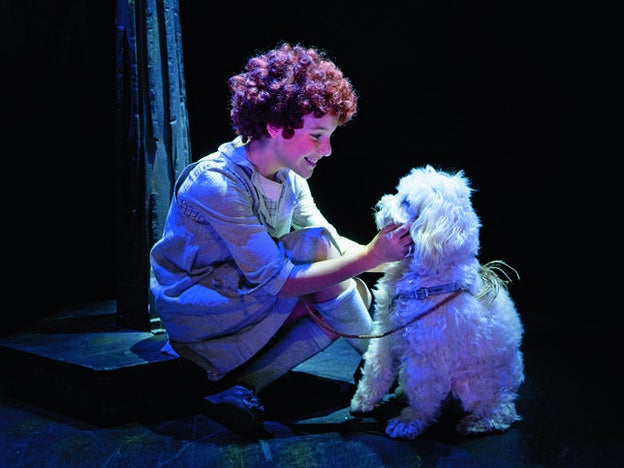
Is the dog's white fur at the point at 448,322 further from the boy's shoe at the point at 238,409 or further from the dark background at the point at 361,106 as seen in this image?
the dark background at the point at 361,106

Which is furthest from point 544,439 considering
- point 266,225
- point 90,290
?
point 90,290

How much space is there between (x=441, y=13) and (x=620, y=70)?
3.87ft

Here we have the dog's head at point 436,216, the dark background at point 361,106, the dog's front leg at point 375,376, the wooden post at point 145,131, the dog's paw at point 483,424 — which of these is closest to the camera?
the dog's head at point 436,216

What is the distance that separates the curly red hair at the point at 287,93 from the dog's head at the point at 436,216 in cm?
43

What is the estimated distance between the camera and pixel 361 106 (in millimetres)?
4055

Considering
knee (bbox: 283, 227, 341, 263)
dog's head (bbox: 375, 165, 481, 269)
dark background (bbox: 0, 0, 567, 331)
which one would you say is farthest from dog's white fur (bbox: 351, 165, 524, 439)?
dark background (bbox: 0, 0, 567, 331)

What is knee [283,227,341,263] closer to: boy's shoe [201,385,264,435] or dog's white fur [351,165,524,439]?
dog's white fur [351,165,524,439]

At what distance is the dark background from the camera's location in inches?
148

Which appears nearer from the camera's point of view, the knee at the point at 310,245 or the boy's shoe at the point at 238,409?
the boy's shoe at the point at 238,409

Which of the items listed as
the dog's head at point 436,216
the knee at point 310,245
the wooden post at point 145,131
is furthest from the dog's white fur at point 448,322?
the wooden post at point 145,131

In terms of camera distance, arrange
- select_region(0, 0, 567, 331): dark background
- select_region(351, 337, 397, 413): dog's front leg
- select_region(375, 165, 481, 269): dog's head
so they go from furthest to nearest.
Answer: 1. select_region(0, 0, 567, 331): dark background
2. select_region(351, 337, 397, 413): dog's front leg
3. select_region(375, 165, 481, 269): dog's head

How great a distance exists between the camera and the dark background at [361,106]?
3.75 m

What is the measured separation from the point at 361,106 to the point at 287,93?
207 cm

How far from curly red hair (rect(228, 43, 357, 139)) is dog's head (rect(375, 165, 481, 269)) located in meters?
0.43
